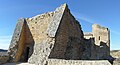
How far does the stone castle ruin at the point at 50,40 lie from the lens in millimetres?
13961

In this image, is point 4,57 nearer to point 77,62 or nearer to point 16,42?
point 16,42

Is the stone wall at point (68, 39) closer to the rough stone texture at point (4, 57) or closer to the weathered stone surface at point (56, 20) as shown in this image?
the weathered stone surface at point (56, 20)

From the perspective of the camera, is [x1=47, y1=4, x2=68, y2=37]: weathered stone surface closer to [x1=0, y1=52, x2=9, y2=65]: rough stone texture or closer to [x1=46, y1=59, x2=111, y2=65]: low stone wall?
[x1=46, y1=59, x2=111, y2=65]: low stone wall

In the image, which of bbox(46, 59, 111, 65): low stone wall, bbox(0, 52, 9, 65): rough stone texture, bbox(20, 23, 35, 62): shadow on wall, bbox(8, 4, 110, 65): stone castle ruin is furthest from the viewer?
bbox(20, 23, 35, 62): shadow on wall

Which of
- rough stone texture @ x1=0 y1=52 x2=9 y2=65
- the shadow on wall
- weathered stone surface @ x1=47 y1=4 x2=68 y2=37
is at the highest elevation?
weathered stone surface @ x1=47 y1=4 x2=68 y2=37

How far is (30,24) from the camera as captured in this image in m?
17.5

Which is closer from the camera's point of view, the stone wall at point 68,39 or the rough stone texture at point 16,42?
the stone wall at point 68,39

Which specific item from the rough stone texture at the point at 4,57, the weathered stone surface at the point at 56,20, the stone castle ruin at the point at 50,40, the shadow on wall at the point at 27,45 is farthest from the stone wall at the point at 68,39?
the rough stone texture at the point at 4,57

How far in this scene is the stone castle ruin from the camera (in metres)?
14.0

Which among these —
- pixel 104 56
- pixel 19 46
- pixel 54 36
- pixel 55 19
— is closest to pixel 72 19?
pixel 55 19

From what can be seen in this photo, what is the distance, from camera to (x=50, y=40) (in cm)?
1391

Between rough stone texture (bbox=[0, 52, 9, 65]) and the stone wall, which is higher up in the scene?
the stone wall

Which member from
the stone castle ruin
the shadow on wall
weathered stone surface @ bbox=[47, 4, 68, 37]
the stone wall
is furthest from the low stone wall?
the shadow on wall

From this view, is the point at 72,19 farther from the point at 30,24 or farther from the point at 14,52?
the point at 14,52
